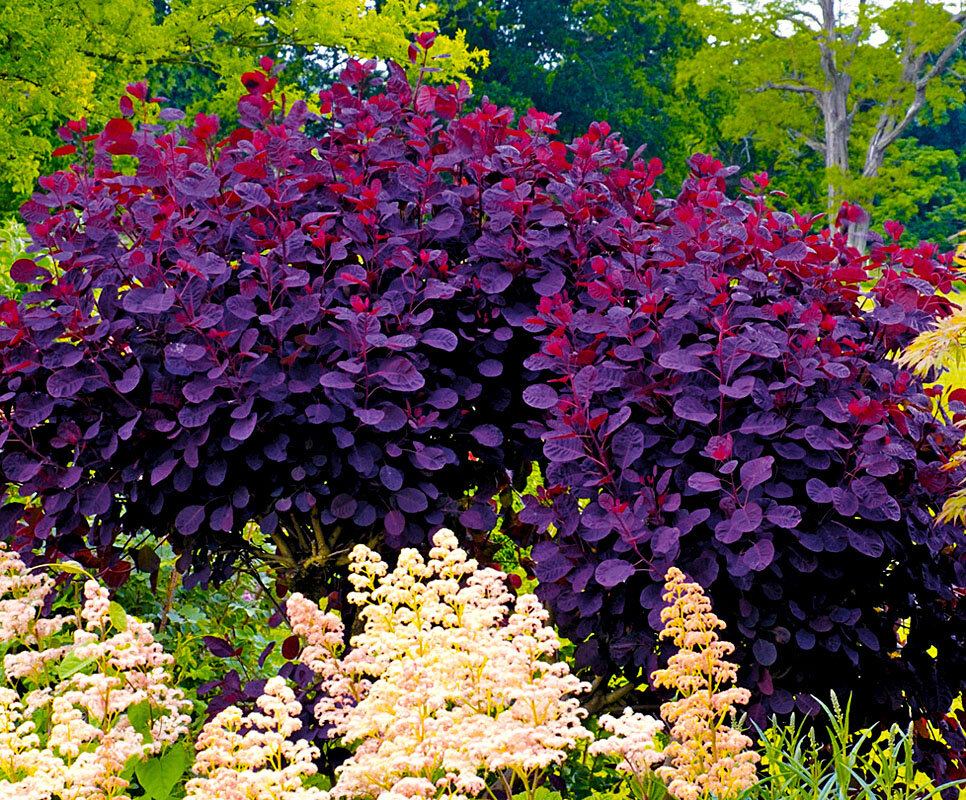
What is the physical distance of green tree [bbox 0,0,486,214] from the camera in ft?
31.6

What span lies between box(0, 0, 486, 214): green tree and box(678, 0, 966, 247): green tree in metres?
12.2

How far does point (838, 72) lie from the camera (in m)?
24.2

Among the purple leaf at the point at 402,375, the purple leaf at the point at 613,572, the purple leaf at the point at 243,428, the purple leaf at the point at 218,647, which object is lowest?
the purple leaf at the point at 218,647

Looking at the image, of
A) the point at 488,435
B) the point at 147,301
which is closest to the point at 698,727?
the point at 488,435

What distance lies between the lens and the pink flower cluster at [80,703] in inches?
69.7

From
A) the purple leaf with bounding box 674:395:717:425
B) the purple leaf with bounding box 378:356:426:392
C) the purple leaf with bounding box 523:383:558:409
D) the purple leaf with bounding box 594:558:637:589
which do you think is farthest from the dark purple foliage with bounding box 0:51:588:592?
the purple leaf with bounding box 674:395:717:425

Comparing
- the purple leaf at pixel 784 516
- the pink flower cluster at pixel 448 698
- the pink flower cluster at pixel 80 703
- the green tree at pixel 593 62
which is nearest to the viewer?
the pink flower cluster at pixel 448 698

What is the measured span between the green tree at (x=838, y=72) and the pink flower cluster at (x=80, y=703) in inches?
874

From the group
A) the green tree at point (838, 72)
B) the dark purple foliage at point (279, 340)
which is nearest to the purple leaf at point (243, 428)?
the dark purple foliage at point (279, 340)

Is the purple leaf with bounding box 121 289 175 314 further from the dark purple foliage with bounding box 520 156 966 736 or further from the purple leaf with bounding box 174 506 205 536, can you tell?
the dark purple foliage with bounding box 520 156 966 736

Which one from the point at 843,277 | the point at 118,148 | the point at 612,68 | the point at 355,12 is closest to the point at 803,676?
the point at 843,277

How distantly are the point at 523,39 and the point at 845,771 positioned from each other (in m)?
28.7

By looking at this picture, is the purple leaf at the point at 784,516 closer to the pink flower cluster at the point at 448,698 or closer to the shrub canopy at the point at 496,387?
the shrub canopy at the point at 496,387

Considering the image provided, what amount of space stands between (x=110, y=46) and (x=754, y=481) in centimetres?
1083
